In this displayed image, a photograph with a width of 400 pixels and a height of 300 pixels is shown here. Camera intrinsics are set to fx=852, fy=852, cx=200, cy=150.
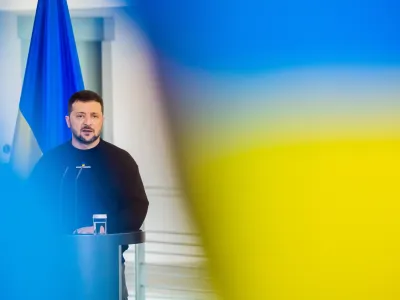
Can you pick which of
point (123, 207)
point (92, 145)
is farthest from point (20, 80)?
point (123, 207)

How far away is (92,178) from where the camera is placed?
411 centimetres

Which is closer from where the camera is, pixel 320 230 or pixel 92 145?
pixel 320 230

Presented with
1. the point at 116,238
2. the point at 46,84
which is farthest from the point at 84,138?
the point at 116,238

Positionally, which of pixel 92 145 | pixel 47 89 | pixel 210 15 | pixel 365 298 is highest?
pixel 210 15

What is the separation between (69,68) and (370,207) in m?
1.61

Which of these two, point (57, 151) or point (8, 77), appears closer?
point (57, 151)

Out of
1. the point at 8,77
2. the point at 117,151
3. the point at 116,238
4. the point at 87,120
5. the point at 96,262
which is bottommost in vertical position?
the point at 96,262

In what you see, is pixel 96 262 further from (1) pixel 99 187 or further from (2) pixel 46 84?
(2) pixel 46 84

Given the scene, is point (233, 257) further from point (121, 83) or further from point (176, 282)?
point (121, 83)

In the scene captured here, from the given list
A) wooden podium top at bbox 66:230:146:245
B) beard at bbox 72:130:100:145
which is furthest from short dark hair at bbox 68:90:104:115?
wooden podium top at bbox 66:230:146:245

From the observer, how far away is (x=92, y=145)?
13.6 feet

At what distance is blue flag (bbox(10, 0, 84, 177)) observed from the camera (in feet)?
13.8

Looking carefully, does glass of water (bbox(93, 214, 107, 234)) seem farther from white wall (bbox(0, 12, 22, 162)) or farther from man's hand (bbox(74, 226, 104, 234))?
white wall (bbox(0, 12, 22, 162))

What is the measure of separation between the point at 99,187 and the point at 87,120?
0.33m
